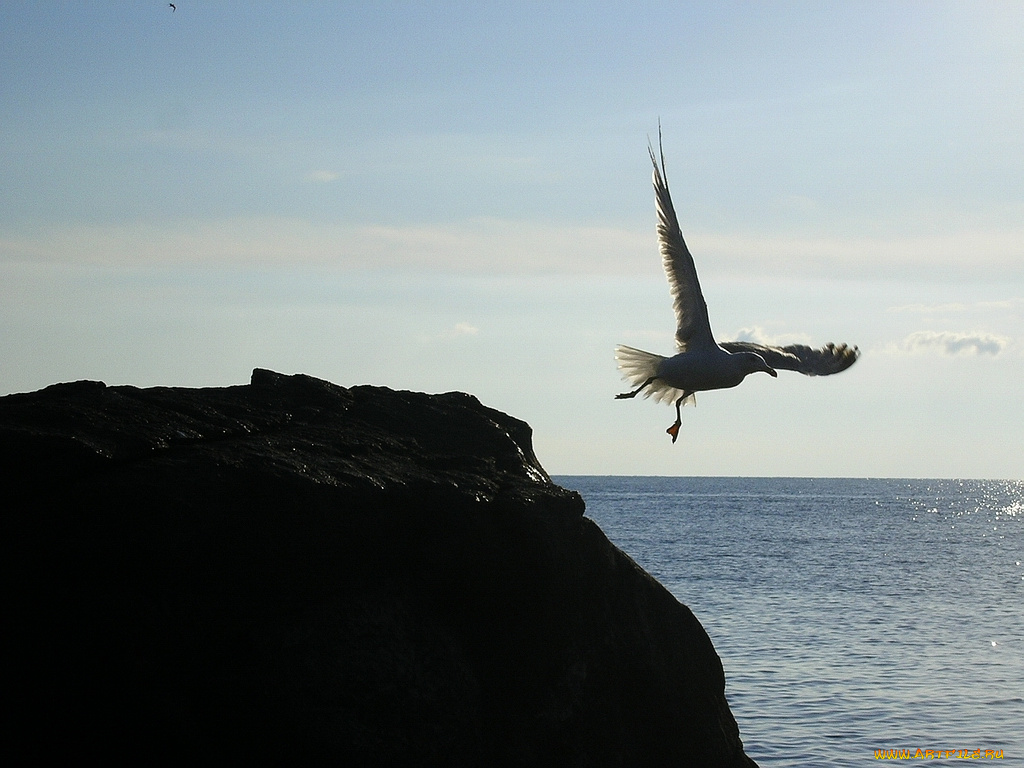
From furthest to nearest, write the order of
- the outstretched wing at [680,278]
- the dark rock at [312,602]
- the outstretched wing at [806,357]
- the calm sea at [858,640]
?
1. the calm sea at [858,640]
2. the outstretched wing at [806,357]
3. the outstretched wing at [680,278]
4. the dark rock at [312,602]

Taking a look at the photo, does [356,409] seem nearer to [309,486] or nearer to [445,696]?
[309,486]

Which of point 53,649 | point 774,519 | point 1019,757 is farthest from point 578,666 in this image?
point 774,519

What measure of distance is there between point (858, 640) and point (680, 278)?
41.1 ft

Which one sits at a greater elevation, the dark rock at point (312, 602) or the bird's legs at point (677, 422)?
the bird's legs at point (677, 422)

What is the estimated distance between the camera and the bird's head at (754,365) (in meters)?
12.0

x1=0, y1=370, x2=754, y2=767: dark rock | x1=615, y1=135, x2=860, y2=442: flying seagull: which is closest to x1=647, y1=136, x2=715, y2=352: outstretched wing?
x1=615, y1=135, x2=860, y2=442: flying seagull

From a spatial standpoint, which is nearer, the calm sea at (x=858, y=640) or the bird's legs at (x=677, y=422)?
the bird's legs at (x=677, y=422)

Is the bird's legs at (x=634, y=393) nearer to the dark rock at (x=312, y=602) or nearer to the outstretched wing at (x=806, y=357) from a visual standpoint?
the outstretched wing at (x=806, y=357)

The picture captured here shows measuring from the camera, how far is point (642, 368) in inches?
509

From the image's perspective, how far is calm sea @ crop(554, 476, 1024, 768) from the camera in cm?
1486

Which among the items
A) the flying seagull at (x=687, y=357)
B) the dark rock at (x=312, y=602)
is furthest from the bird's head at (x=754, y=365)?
the dark rock at (x=312, y=602)

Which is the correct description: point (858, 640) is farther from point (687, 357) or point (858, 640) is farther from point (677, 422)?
point (687, 357)

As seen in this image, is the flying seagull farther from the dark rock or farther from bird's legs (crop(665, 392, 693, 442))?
the dark rock

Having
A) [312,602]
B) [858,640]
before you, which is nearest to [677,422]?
[312,602]
